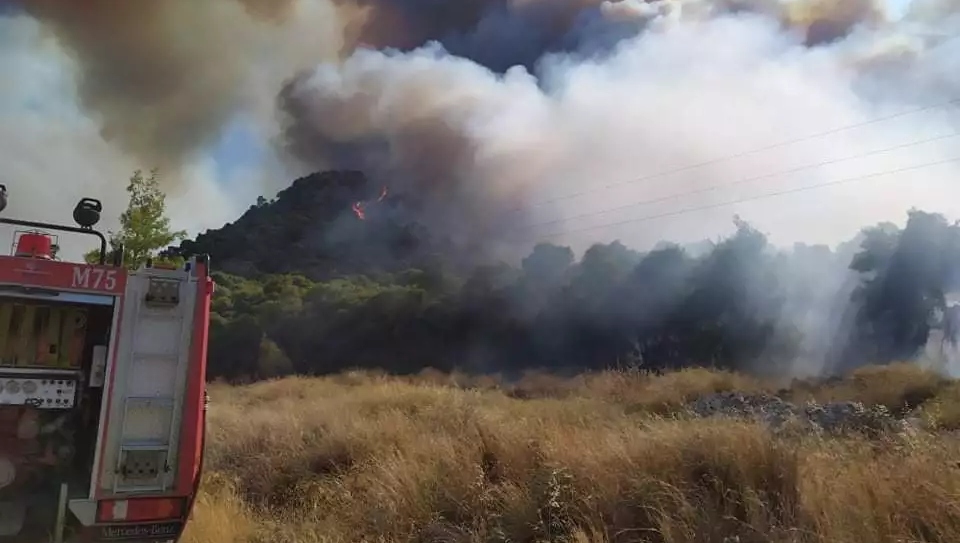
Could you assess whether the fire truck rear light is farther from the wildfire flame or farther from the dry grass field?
the wildfire flame

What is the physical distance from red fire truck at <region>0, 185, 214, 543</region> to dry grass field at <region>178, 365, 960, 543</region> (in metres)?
1.09

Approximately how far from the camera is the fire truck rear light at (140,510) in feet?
12.7

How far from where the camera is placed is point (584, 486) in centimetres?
421

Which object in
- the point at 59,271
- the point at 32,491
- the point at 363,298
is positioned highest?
the point at 363,298

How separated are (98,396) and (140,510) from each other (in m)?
0.83

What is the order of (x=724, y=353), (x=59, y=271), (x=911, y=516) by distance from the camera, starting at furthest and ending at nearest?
(x=724, y=353)
(x=59, y=271)
(x=911, y=516)

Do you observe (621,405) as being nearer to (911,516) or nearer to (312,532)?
(312,532)

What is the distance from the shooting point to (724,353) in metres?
29.8

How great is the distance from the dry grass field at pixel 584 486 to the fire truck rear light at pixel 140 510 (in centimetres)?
103

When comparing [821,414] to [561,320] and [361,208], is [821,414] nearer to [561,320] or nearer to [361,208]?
[561,320]

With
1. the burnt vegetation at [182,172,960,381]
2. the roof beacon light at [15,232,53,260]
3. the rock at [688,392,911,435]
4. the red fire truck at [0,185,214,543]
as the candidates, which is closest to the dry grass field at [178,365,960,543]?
the rock at [688,392,911,435]

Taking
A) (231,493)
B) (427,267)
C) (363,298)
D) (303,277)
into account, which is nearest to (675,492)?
(231,493)

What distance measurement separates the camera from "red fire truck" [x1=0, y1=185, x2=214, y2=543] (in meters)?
3.91

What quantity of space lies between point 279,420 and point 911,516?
875cm
